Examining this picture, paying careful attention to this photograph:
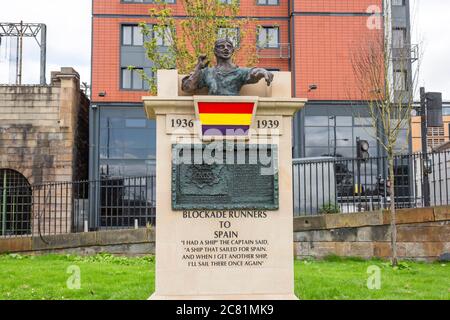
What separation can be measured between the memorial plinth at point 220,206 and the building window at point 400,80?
29.3 feet

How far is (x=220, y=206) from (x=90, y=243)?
8.70 meters

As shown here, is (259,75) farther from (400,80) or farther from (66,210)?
(66,210)

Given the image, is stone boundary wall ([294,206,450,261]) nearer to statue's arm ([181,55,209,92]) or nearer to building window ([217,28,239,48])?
building window ([217,28,239,48])

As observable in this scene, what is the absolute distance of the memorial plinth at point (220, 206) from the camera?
788cm

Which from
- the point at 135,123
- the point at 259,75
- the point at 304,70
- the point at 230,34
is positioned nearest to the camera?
the point at 259,75

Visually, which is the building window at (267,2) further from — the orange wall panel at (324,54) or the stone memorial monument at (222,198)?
the stone memorial monument at (222,198)

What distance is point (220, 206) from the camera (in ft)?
26.1

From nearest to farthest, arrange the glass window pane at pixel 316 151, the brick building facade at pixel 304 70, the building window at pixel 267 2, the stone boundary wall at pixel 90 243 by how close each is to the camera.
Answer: the stone boundary wall at pixel 90 243
the brick building facade at pixel 304 70
the glass window pane at pixel 316 151
the building window at pixel 267 2

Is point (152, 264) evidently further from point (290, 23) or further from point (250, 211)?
point (290, 23)

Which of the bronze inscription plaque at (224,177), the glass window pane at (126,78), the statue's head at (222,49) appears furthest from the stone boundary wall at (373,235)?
the glass window pane at (126,78)

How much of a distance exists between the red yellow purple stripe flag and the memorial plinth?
1 centimetres

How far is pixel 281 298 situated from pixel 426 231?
301 inches

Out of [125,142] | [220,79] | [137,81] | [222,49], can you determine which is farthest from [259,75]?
[137,81]

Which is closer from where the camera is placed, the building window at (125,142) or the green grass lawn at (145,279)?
the green grass lawn at (145,279)
